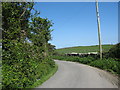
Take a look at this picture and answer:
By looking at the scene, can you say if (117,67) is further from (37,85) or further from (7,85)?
(7,85)

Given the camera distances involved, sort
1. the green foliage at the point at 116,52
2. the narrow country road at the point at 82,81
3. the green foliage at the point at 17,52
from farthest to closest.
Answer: the green foliage at the point at 116,52, the narrow country road at the point at 82,81, the green foliage at the point at 17,52

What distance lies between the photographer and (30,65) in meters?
13.1

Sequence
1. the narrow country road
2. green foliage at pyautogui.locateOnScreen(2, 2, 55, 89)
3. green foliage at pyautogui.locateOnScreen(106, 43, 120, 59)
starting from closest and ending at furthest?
green foliage at pyautogui.locateOnScreen(2, 2, 55, 89) < the narrow country road < green foliage at pyautogui.locateOnScreen(106, 43, 120, 59)

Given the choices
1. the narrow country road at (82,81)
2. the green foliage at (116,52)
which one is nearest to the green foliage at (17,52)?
the narrow country road at (82,81)

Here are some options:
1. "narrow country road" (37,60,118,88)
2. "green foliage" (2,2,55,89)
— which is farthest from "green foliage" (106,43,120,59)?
"green foliage" (2,2,55,89)

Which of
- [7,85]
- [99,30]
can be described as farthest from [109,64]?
[7,85]

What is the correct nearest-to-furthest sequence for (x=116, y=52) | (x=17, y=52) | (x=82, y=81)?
(x=17, y=52), (x=82, y=81), (x=116, y=52)

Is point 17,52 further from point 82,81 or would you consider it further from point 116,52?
point 116,52

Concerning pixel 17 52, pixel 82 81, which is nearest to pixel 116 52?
pixel 82 81

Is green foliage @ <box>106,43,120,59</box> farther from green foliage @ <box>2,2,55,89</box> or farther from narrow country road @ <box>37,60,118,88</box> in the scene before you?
green foliage @ <box>2,2,55,89</box>

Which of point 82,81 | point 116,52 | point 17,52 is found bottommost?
point 82,81

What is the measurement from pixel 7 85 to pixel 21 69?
1852 mm

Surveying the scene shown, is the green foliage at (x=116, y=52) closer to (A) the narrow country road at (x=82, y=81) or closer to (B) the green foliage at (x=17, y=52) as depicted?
(A) the narrow country road at (x=82, y=81)

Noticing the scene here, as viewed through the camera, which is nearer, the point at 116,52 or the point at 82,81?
the point at 82,81
